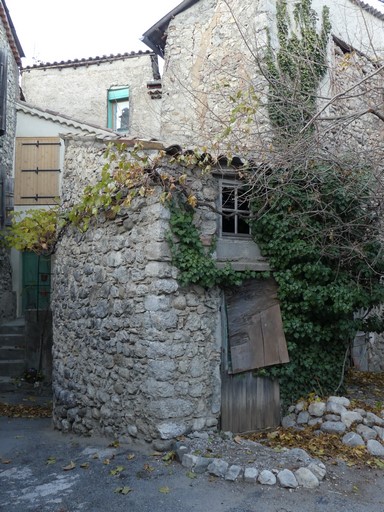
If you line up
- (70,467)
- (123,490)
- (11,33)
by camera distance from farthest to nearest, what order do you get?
(11,33)
(70,467)
(123,490)

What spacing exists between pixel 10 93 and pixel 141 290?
8.87 m

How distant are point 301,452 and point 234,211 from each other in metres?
2.84

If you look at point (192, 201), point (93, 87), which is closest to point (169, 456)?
point (192, 201)

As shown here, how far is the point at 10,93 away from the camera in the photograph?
1219 centimetres

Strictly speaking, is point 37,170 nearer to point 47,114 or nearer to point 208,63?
point 47,114

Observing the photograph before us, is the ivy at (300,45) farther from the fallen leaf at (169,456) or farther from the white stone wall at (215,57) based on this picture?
the fallen leaf at (169,456)

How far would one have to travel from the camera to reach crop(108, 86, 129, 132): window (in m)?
13.6

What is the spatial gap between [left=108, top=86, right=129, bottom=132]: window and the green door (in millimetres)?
4239

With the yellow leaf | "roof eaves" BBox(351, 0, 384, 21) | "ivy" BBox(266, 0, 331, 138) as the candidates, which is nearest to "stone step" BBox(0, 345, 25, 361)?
the yellow leaf

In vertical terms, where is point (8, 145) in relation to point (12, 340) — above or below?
above

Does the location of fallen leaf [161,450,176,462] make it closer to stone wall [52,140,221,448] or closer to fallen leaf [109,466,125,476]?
stone wall [52,140,221,448]

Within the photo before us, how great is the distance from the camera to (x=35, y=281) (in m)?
13.2

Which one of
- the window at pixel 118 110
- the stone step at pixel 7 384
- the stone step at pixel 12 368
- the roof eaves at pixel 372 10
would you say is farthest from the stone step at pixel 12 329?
the roof eaves at pixel 372 10

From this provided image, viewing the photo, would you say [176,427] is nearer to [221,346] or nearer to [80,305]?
[221,346]
